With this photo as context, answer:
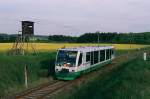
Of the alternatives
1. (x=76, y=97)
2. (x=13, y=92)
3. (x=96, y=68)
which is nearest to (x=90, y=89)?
(x=76, y=97)

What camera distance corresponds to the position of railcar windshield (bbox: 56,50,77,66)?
2964 centimetres

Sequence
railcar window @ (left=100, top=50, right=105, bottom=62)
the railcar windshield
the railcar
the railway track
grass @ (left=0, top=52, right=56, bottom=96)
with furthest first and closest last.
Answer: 1. railcar window @ (left=100, top=50, right=105, bottom=62)
2. the railcar windshield
3. the railcar
4. grass @ (left=0, top=52, right=56, bottom=96)
5. the railway track

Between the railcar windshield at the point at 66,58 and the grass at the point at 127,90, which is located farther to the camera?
the railcar windshield at the point at 66,58

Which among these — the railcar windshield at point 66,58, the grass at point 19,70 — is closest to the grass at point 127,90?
the grass at point 19,70

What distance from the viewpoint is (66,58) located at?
30.0 m

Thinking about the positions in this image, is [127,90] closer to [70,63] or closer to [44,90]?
[44,90]

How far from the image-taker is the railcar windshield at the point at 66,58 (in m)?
29.6

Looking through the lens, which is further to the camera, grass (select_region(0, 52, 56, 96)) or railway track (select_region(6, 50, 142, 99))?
grass (select_region(0, 52, 56, 96))

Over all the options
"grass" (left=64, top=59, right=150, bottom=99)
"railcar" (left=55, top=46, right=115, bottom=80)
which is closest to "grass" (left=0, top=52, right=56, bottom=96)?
"railcar" (left=55, top=46, right=115, bottom=80)

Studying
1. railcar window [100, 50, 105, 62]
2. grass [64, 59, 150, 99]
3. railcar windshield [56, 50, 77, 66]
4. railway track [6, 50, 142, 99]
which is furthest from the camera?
railcar window [100, 50, 105, 62]

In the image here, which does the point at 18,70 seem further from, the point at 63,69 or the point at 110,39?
the point at 110,39

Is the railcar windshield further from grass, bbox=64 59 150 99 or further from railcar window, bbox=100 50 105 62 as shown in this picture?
railcar window, bbox=100 50 105 62

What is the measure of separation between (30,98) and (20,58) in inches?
414

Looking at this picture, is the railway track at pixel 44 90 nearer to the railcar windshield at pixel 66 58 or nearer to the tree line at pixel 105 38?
the railcar windshield at pixel 66 58
